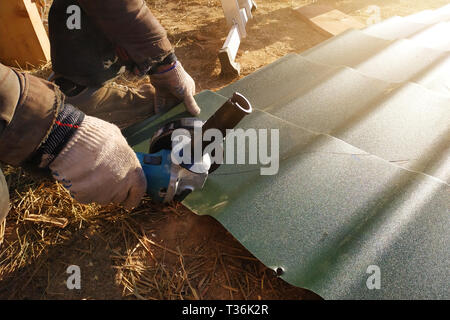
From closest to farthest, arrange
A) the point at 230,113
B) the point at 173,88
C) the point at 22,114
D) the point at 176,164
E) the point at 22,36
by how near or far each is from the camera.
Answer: the point at 22,114 < the point at 230,113 < the point at 176,164 < the point at 173,88 < the point at 22,36

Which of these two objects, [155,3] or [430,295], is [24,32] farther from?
[430,295]

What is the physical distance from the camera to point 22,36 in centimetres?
306

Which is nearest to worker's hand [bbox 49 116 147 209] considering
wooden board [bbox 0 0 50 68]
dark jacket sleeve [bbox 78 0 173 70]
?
dark jacket sleeve [bbox 78 0 173 70]

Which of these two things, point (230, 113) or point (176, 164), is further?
point (176, 164)

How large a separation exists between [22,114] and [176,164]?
61cm

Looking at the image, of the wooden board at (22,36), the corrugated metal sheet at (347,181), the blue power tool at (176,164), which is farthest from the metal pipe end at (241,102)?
the wooden board at (22,36)

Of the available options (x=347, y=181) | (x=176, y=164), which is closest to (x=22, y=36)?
(x=176, y=164)

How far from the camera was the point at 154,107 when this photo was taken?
2420 millimetres

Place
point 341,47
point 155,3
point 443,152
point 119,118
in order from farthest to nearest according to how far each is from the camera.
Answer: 1. point 155,3
2. point 341,47
3. point 119,118
4. point 443,152

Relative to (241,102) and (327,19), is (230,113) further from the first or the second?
(327,19)

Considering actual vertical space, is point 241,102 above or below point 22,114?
below

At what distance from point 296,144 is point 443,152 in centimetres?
74

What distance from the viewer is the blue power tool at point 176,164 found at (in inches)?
54.6
